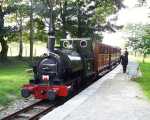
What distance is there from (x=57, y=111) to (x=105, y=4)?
115 feet

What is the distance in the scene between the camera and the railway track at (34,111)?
45.8 ft

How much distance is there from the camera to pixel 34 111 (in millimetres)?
15484

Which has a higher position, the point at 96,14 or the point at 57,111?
the point at 96,14

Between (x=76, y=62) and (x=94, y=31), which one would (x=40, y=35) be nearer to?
(x=94, y=31)

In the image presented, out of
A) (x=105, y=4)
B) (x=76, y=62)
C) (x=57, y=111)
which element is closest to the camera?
(x=57, y=111)

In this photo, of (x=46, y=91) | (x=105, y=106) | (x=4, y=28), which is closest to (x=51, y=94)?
(x=46, y=91)

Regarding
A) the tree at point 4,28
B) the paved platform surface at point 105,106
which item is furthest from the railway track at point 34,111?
the tree at point 4,28

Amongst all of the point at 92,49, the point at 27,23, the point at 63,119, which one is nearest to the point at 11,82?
the point at 92,49

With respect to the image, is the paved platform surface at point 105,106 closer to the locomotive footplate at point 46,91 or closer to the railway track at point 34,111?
the locomotive footplate at point 46,91

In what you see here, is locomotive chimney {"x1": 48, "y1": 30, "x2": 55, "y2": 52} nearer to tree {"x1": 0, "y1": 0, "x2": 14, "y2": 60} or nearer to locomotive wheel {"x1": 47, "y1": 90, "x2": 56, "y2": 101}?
locomotive wheel {"x1": 47, "y1": 90, "x2": 56, "y2": 101}

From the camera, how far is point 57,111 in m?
13.4

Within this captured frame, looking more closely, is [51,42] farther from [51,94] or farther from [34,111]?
[34,111]

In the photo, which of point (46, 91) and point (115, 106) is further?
point (46, 91)

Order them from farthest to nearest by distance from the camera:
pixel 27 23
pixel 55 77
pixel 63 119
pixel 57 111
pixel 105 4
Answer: pixel 27 23, pixel 105 4, pixel 55 77, pixel 57 111, pixel 63 119
